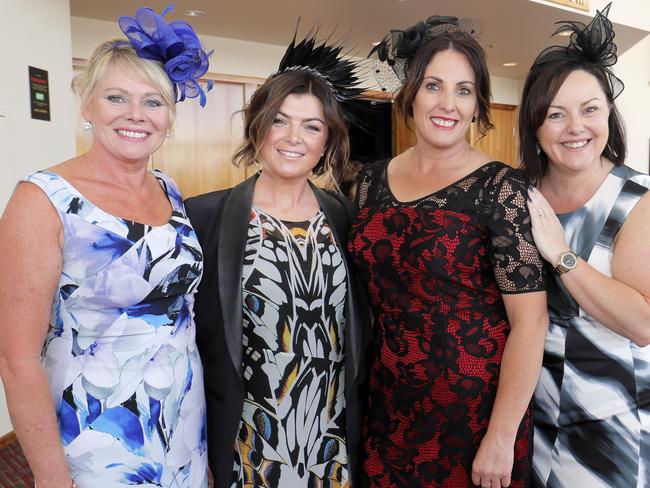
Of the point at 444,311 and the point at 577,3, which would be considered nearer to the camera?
the point at 444,311

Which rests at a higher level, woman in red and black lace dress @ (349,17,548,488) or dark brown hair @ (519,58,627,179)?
dark brown hair @ (519,58,627,179)

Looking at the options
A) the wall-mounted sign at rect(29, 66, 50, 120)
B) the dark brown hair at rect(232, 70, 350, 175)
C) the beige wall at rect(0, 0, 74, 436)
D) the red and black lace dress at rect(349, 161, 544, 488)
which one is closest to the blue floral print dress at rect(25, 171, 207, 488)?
the dark brown hair at rect(232, 70, 350, 175)

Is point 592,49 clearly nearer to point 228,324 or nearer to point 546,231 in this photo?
point 546,231

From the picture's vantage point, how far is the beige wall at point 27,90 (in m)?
3.67

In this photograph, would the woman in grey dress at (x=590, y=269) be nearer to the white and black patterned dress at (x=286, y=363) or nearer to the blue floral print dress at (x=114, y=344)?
the white and black patterned dress at (x=286, y=363)

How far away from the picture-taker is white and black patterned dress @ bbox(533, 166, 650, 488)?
5.62 feet

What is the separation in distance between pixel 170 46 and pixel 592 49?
1248 mm

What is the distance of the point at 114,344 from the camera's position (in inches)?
59.2

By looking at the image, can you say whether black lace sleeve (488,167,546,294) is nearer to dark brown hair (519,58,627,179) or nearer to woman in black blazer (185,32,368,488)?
dark brown hair (519,58,627,179)

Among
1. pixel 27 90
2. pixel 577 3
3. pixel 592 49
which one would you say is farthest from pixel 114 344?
pixel 577 3

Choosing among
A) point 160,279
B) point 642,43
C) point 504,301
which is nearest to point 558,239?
point 504,301

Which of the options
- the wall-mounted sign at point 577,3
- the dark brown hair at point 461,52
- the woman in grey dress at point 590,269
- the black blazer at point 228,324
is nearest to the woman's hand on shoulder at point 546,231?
the woman in grey dress at point 590,269

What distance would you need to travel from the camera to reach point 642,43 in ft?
32.3

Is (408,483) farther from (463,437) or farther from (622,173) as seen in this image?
(622,173)
